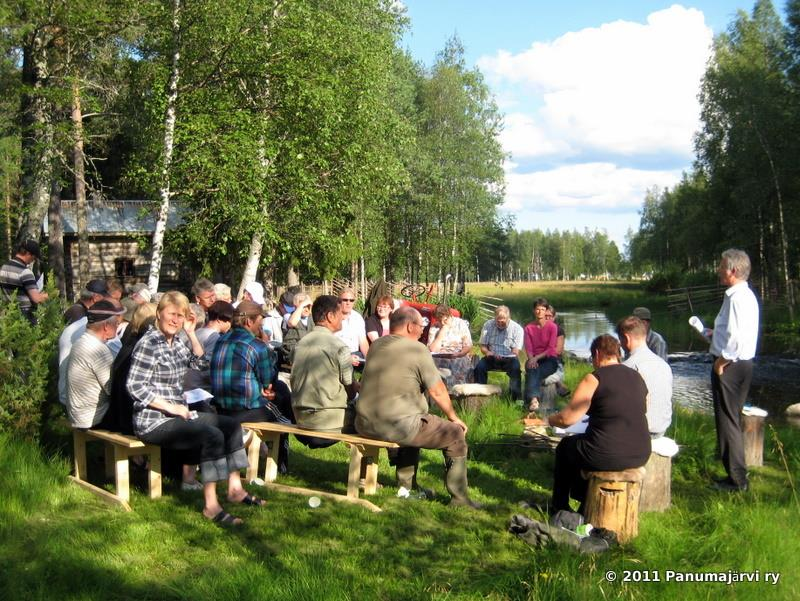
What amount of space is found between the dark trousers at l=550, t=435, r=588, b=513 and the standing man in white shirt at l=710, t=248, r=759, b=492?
1.45 metres

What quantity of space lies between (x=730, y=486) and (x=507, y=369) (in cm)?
422

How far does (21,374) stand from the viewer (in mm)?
5750

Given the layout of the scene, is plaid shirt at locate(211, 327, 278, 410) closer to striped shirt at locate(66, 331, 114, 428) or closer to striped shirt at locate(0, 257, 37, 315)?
striped shirt at locate(66, 331, 114, 428)

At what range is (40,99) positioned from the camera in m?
13.6

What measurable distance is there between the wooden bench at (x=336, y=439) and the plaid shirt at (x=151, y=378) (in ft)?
2.56

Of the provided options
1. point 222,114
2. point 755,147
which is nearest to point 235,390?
point 222,114

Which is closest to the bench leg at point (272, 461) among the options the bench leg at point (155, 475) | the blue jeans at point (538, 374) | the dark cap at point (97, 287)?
the bench leg at point (155, 475)

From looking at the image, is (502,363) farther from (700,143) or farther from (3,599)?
(700,143)

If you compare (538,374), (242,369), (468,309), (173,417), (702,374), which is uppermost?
(242,369)

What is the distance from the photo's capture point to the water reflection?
13.2m

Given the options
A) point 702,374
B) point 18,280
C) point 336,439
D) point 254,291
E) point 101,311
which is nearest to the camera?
point 101,311

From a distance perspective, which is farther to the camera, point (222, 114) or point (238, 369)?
point (222, 114)

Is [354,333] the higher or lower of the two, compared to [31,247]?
lower

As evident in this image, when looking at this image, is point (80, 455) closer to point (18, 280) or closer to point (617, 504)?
point (18, 280)
